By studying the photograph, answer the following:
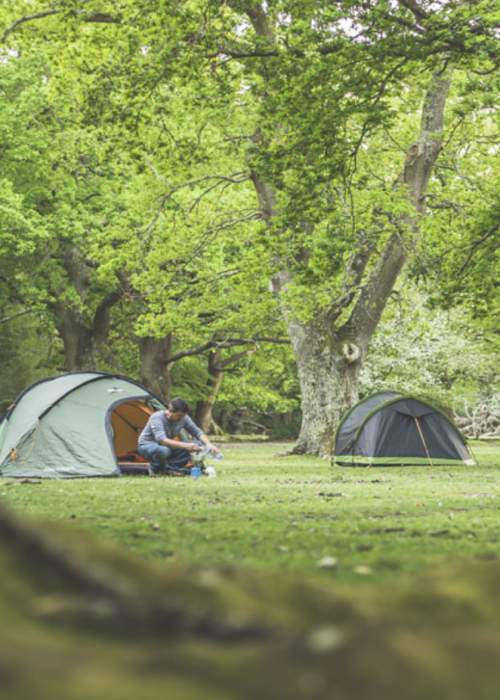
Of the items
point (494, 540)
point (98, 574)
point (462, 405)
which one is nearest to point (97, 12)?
point (494, 540)

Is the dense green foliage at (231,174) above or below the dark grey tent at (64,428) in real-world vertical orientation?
above

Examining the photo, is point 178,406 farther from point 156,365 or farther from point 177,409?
point 156,365

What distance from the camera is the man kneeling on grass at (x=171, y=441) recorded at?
1639 cm

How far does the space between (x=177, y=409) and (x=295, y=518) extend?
8039mm

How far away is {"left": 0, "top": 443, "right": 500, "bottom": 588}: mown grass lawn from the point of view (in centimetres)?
533

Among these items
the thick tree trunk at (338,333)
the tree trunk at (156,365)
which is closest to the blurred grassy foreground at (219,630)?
the thick tree trunk at (338,333)

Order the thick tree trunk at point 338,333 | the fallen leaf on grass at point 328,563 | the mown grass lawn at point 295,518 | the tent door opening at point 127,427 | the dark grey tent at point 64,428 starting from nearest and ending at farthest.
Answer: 1. the fallen leaf on grass at point 328,563
2. the mown grass lawn at point 295,518
3. the dark grey tent at point 64,428
4. the tent door opening at point 127,427
5. the thick tree trunk at point 338,333

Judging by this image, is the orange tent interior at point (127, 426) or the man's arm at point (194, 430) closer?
the man's arm at point (194, 430)

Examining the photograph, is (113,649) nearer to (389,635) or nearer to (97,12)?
(389,635)

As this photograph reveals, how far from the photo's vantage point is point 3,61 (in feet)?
110

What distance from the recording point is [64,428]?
17297 millimetres

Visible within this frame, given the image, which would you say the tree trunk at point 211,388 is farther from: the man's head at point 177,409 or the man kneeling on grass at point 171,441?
the man's head at point 177,409

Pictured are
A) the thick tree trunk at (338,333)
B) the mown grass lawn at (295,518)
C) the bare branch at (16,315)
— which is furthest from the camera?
the bare branch at (16,315)

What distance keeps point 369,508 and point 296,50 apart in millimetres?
5979
